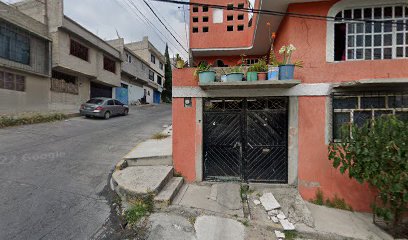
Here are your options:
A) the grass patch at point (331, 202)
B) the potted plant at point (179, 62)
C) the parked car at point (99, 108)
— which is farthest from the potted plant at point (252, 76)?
the parked car at point (99, 108)

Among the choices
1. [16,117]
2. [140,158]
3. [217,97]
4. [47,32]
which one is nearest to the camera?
[217,97]

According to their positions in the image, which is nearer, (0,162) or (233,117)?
(233,117)

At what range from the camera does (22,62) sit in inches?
523

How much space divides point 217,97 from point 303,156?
267 cm

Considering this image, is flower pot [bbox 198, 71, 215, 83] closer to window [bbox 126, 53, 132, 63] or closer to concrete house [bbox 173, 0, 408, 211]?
concrete house [bbox 173, 0, 408, 211]

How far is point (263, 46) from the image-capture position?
31.0ft

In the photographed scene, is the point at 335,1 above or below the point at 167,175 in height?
above

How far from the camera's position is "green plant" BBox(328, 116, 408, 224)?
150 inches

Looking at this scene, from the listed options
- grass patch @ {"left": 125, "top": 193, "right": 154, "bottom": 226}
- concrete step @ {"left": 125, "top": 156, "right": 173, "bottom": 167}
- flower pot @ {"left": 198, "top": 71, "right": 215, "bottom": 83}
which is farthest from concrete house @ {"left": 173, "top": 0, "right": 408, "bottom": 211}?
grass patch @ {"left": 125, "top": 193, "right": 154, "bottom": 226}

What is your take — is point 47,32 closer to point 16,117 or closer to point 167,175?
point 16,117

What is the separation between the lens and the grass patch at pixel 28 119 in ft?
36.5

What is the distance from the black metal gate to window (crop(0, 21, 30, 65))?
44.9ft

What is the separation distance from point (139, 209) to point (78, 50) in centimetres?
1711

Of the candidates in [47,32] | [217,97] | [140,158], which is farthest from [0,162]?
[47,32]
